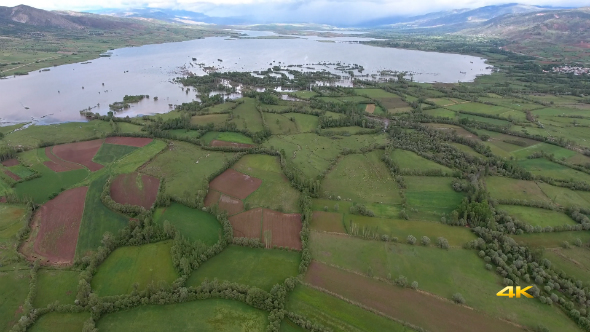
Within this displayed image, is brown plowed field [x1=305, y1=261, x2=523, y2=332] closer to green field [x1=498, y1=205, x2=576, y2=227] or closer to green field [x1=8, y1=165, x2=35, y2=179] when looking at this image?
green field [x1=498, y1=205, x2=576, y2=227]

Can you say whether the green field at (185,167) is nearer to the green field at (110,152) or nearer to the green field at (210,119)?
the green field at (110,152)

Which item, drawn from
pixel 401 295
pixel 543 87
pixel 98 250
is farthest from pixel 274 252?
pixel 543 87

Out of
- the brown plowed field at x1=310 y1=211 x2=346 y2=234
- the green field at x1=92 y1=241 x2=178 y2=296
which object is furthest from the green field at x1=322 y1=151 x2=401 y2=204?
the green field at x1=92 y1=241 x2=178 y2=296

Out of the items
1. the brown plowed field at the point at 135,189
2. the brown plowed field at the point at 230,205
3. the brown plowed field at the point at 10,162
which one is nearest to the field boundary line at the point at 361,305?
the brown plowed field at the point at 230,205

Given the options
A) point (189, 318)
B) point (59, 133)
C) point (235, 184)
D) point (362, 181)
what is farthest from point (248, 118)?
point (189, 318)

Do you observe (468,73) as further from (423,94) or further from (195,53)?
(195,53)

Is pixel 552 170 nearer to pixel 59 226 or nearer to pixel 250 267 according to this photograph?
pixel 250 267

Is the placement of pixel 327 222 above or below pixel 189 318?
above
